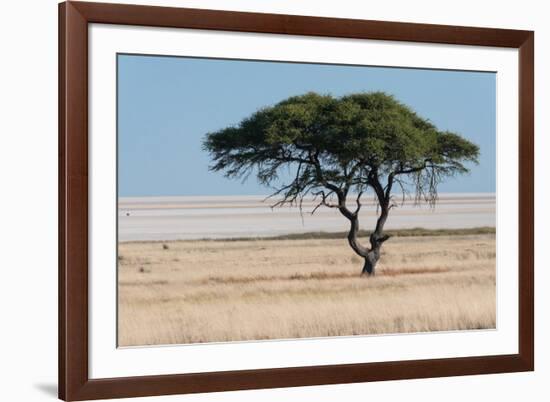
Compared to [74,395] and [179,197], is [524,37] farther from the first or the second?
[74,395]

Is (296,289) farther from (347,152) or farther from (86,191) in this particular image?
(86,191)

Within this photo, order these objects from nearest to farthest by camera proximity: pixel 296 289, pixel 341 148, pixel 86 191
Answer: pixel 86 191 → pixel 296 289 → pixel 341 148

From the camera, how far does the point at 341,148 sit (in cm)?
639

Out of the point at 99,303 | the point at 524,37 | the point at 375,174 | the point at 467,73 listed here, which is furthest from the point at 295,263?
the point at 524,37

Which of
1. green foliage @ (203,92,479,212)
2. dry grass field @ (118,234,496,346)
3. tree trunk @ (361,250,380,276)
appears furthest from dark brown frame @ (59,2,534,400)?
tree trunk @ (361,250,380,276)

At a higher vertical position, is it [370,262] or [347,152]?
[347,152]

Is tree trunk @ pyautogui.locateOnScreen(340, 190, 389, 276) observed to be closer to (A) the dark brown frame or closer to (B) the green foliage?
(B) the green foliage

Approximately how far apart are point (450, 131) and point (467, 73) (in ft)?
1.29

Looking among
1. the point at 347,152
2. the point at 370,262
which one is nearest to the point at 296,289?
the point at 370,262

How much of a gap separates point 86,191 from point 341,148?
1582 mm

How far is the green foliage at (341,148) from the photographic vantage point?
A: 6.19 metres

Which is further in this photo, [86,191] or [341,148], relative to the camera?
[341,148]

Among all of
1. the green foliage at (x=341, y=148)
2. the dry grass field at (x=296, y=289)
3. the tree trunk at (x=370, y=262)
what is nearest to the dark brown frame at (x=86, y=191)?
the dry grass field at (x=296, y=289)

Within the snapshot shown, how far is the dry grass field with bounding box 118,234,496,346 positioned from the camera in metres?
5.99
